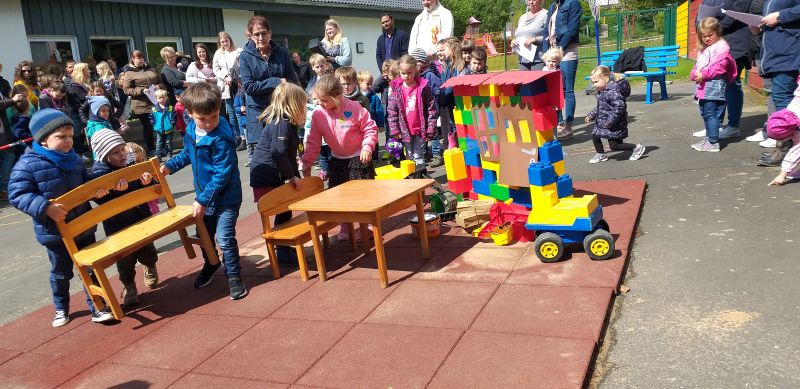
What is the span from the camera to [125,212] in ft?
16.4

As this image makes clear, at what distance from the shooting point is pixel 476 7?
8050cm

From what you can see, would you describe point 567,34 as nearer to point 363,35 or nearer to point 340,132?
point 340,132

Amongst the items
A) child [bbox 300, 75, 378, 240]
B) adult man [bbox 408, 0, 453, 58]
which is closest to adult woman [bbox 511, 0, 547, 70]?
adult man [bbox 408, 0, 453, 58]

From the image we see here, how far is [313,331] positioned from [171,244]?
10.7 ft

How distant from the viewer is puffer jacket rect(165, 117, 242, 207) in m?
4.64

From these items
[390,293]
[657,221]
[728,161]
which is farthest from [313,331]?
[728,161]

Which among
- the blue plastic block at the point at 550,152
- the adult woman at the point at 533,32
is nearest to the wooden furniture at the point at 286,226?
the blue plastic block at the point at 550,152

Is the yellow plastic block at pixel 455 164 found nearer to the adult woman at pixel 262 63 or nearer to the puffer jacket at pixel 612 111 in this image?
the adult woman at pixel 262 63

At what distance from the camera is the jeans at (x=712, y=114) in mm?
7246

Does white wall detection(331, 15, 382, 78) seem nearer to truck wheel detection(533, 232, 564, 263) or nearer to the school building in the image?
the school building

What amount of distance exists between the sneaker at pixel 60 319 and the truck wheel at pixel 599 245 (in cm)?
371

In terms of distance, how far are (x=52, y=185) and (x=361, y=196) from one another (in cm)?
210

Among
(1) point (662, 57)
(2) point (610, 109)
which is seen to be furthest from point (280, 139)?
(1) point (662, 57)

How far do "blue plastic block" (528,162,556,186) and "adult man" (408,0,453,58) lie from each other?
472 cm
